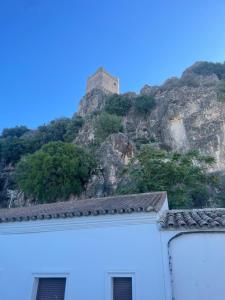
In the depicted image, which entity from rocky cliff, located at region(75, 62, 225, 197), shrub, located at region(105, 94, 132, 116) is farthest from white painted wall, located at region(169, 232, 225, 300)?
shrub, located at region(105, 94, 132, 116)

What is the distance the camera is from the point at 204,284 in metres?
7.02

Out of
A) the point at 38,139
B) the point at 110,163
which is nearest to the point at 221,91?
the point at 110,163

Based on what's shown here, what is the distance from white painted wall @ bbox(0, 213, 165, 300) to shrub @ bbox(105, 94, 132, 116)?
121 feet

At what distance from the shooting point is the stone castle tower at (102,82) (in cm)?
6503

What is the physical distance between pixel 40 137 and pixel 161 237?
41263 millimetres

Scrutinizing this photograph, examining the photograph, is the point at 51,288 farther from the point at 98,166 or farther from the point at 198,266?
the point at 98,166

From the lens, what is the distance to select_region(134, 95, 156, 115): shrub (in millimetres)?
43094

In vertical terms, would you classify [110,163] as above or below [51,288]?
above

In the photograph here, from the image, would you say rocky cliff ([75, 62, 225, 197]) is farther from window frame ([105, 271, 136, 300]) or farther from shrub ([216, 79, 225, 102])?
window frame ([105, 271, 136, 300])

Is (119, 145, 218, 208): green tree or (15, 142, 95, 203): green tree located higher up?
(15, 142, 95, 203): green tree

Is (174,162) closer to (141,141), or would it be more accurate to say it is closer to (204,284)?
(204,284)

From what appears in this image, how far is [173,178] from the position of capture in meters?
19.3

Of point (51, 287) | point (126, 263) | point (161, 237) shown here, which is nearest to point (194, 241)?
point (161, 237)

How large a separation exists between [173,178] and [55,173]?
12.7 meters
